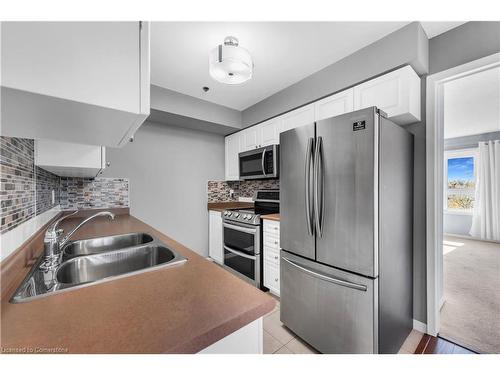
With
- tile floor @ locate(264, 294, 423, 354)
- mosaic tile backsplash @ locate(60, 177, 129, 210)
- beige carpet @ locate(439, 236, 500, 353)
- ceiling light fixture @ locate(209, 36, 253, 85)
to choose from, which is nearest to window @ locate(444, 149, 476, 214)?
beige carpet @ locate(439, 236, 500, 353)

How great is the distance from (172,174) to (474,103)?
4.57 metres

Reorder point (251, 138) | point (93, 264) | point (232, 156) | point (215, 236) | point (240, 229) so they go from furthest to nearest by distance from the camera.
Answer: point (232, 156), point (215, 236), point (251, 138), point (240, 229), point (93, 264)

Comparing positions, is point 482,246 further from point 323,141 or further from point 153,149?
point 153,149

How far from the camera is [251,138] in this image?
10.8ft

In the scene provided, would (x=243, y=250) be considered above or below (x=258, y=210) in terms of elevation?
below

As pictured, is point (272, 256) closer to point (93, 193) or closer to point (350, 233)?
point (350, 233)

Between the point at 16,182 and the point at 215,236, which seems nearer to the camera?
the point at 16,182

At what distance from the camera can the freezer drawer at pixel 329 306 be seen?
4.60 feet

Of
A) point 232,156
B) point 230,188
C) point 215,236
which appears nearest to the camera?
point 215,236

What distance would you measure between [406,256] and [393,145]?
931 millimetres

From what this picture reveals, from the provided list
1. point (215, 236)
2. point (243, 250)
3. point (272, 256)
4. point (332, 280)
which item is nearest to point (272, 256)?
point (272, 256)

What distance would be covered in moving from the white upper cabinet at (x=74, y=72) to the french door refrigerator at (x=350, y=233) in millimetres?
A: 1342

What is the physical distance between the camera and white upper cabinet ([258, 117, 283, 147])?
286 centimetres

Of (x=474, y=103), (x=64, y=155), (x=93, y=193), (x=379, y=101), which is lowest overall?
(x=93, y=193)
